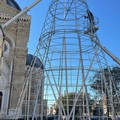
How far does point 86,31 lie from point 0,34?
5788 mm

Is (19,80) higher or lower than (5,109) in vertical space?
higher

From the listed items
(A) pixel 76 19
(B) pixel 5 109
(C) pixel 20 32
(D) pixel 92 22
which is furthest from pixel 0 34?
(C) pixel 20 32

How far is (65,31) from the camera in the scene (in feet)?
48.9

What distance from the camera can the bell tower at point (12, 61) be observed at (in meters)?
29.4

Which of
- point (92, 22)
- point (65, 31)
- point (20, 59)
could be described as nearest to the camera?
point (65, 31)

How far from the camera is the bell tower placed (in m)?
29.4

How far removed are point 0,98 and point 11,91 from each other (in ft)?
5.54

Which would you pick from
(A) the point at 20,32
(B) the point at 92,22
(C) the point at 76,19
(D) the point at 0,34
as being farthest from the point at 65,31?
(A) the point at 20,32

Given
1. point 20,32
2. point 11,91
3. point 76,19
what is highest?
point 20,32

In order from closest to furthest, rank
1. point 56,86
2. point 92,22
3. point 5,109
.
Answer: point 56,86, point 92,22, point 5,109

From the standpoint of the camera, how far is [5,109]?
28891mm

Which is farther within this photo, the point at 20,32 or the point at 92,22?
the point at 20,32

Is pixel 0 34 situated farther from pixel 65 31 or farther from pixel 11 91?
pixel 11 91

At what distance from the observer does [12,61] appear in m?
31.6
